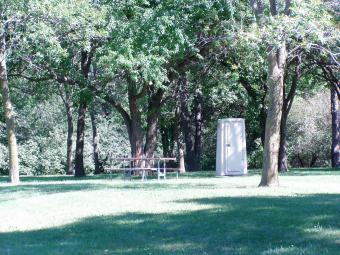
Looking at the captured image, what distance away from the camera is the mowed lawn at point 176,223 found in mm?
9066

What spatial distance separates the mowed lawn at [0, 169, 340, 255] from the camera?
9066mm

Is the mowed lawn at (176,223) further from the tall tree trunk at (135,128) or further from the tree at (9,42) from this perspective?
the tall tree trunk at (135,128)

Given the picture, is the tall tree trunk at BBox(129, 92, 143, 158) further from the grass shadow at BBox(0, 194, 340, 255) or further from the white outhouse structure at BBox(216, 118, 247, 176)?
the grass shadow at BBox(0, 194, 340, 255)

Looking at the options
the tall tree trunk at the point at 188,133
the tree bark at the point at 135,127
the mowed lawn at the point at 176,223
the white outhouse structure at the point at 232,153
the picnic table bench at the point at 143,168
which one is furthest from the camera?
the tall tree trunk at the point at 188,133

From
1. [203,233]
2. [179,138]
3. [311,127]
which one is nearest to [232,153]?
[203,233]

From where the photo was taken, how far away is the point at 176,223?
1088cm

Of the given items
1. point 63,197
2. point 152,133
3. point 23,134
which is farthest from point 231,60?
point 23,134

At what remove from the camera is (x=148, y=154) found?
29031 mm

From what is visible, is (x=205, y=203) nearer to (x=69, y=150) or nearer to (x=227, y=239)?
(x=227, y=239)

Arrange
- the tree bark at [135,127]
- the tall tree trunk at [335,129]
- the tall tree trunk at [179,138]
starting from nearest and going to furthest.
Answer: the tree bark at [135,127]
the tall tree trunk at [335,129]
the tall tree trunk at [179,138]

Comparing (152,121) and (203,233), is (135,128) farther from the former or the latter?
(203,233)

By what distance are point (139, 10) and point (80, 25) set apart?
2.30 metres

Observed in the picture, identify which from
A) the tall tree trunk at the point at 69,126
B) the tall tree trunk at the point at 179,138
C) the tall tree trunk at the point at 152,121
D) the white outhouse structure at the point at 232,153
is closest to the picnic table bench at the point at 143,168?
the tall tree trunk at the point at 152,121

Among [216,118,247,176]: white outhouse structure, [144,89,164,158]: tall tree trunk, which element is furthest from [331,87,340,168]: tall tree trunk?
[144,89,164,158]: tall tree trunk
